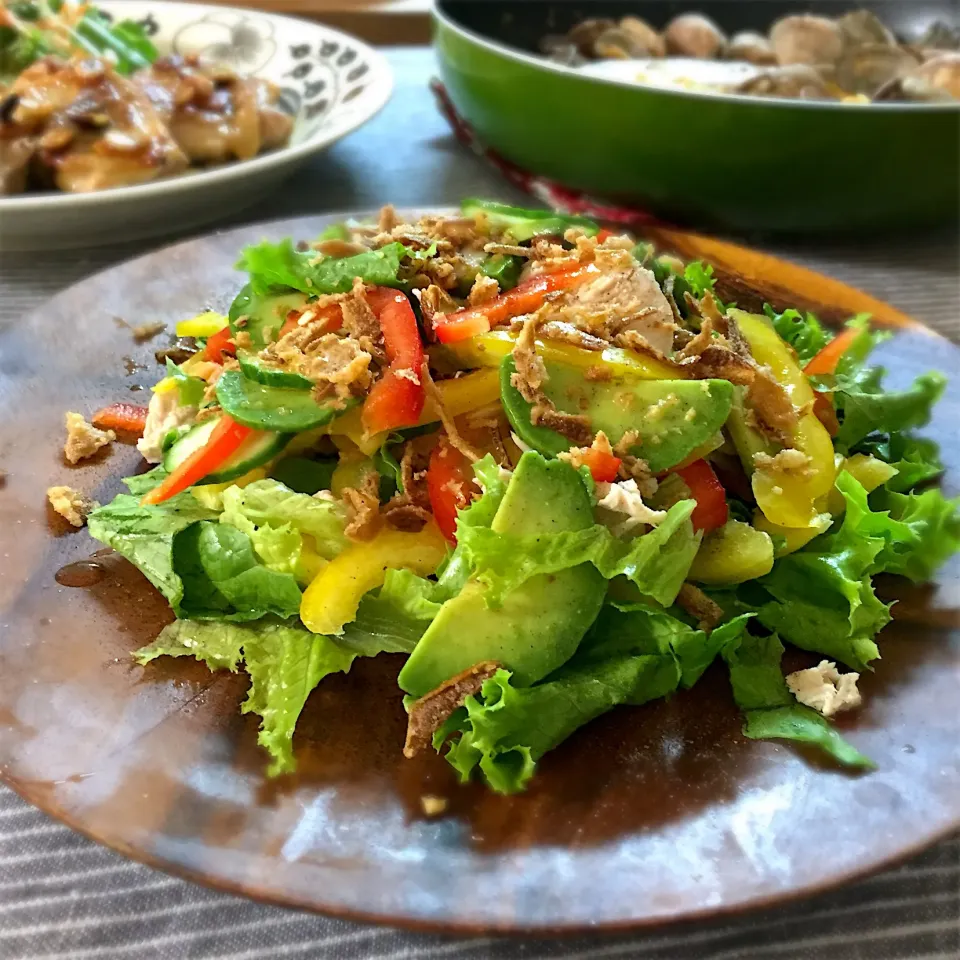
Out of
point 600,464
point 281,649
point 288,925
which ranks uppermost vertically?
point 600,464

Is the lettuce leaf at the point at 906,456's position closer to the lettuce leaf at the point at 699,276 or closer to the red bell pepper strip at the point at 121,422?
the lettuce leaf at the point at 699,276

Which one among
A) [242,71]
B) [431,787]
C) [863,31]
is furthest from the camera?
[863,31]

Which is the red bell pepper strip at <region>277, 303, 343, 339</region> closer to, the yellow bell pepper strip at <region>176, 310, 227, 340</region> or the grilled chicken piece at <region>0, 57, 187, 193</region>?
the yellow bell pepper strip at <region>176, 310, 227, 340</region>

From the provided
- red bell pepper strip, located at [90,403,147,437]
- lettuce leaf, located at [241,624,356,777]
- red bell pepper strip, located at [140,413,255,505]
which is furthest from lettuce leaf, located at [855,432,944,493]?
red bell pepper strip, located at [90,403,147,437]

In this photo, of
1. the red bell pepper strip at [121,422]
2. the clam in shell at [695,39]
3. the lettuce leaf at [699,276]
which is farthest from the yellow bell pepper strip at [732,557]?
the clam in shell at [695,39]

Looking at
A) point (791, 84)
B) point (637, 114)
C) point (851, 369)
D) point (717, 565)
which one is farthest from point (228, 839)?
point (791, 84)

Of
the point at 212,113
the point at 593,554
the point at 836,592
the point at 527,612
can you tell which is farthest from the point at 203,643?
the point at 212,113

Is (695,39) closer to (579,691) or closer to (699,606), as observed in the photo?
(699,606)

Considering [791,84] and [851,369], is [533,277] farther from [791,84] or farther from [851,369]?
[791,84]
